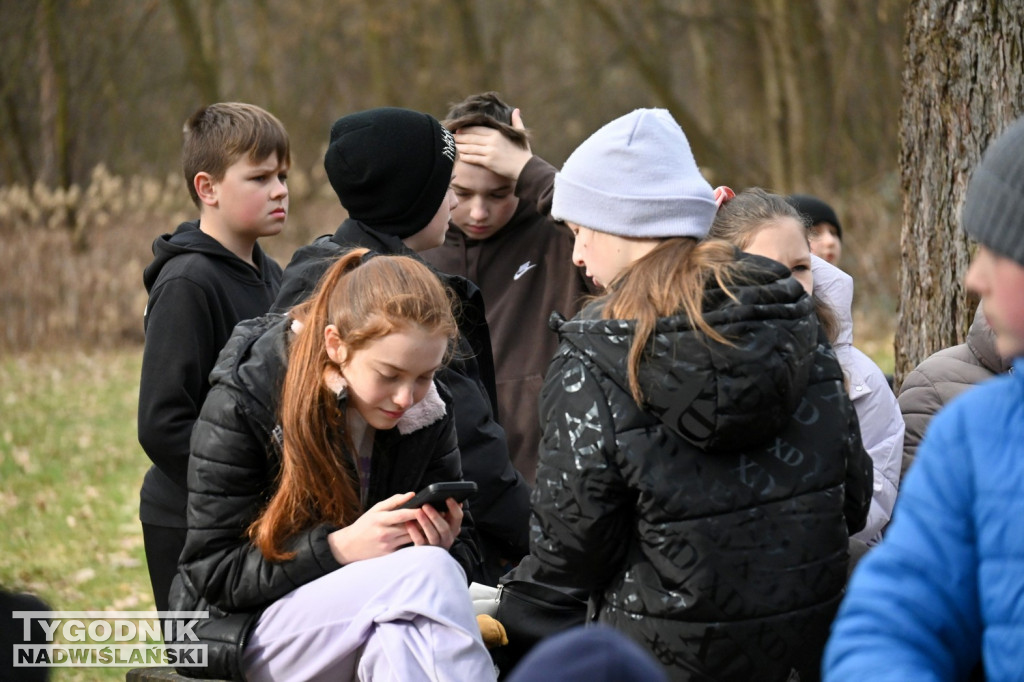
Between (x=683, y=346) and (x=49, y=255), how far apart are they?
11.2 meters

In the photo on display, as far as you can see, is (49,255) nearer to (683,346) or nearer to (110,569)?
(110,569)

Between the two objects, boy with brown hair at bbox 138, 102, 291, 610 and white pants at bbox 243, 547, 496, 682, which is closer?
white pants at bbox 243, 547, 496, 682

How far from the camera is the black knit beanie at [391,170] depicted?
3562mm

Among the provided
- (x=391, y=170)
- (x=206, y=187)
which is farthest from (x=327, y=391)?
(x=206, y=187)

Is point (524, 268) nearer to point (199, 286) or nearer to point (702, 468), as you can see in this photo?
point (199, 286)

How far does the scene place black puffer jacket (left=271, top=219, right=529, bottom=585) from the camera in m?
3.42

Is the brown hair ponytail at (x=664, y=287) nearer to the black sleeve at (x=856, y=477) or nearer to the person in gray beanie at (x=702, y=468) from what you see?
the person in gray beanie at (x=702, y=468)

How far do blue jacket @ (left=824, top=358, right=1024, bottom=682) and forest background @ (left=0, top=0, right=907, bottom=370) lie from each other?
826 centimetres

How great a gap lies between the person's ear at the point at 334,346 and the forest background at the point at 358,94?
7.76 metres

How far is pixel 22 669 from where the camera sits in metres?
2.85

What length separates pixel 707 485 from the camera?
243cm

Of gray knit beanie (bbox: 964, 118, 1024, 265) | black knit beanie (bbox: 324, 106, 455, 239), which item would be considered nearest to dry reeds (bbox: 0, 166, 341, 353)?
black knit beanie (bbox: 324, 106, 455, 239)

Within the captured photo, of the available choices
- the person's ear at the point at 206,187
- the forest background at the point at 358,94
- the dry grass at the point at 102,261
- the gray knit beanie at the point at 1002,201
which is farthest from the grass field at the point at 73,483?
the gray knit beanie at the point at 1002,201

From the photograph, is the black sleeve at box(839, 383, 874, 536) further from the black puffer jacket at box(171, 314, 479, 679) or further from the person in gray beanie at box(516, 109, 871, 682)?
the black puffer jacket at box(171, 314, 479, 679)
